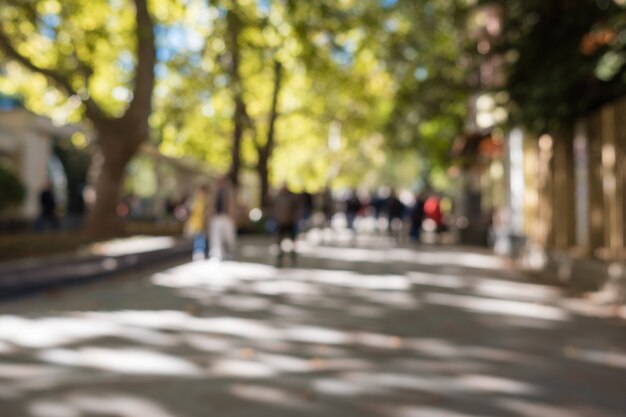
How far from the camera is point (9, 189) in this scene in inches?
982

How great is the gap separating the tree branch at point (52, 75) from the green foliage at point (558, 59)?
982 centimetres

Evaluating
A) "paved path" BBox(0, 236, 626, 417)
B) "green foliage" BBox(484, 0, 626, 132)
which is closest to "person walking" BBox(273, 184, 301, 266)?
"paved path" BBox(0, 236, 626, 417)

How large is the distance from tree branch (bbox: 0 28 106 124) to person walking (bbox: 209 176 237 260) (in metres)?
4.34

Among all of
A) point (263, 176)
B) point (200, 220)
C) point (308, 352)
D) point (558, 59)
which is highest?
point (558, 59)

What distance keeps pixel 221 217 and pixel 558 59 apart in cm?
767

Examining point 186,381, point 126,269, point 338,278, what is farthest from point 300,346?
point 126,269

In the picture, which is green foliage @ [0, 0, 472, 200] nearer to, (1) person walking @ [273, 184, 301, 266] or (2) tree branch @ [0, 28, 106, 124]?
(2) tree branch @ [0, 28, 106, 124]

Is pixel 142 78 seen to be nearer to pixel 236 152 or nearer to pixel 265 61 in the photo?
pixel 265 61

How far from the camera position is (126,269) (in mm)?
17812

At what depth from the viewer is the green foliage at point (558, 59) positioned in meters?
15.1

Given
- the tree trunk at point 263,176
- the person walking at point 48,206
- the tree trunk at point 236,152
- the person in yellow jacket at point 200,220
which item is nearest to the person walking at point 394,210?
the tree trunk at point 236,152

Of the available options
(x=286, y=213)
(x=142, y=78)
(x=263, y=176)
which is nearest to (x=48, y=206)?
(x=142, y=78)

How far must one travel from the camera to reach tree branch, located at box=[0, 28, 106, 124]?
20.3m

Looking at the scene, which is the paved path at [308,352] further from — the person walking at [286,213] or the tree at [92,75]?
the tree at [92,75]
